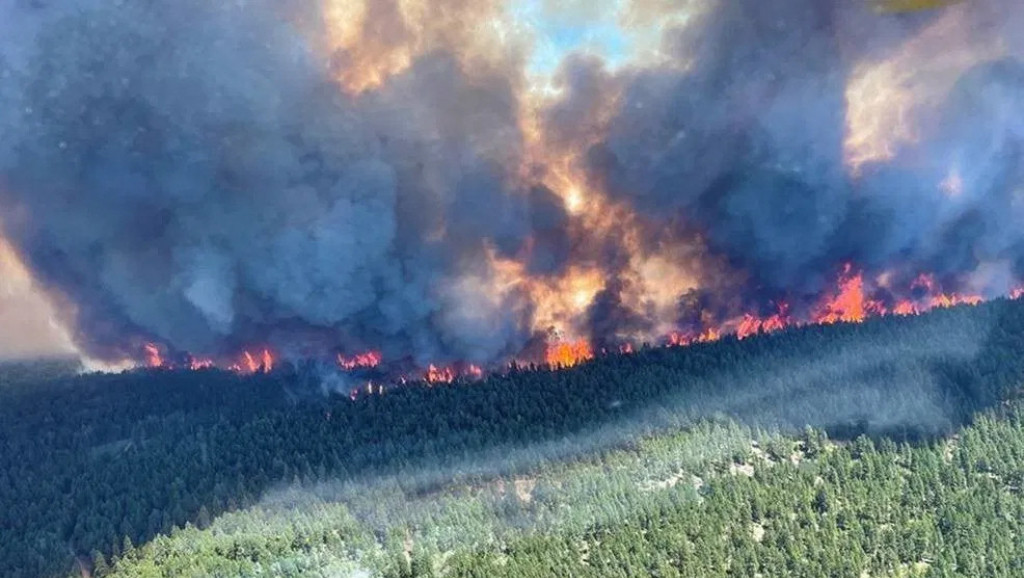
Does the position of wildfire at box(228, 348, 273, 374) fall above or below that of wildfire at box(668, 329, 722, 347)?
above

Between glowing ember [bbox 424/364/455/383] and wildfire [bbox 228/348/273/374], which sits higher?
wildfire [bbox 228/348/273/374]

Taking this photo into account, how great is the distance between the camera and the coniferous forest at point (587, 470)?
79.2 metres

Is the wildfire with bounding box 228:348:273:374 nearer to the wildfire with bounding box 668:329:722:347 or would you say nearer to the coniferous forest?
the coniferous forest

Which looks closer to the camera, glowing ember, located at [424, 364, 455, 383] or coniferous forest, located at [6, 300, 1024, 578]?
coniferous forest, located at [6, 300, 1024, 578]

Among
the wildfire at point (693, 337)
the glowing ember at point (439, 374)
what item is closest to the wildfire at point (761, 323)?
the wildfire at point (693, 337)

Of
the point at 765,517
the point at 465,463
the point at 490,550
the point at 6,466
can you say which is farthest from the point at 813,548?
the point at 6,466

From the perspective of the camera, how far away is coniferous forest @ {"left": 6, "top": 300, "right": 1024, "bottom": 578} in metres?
79.2

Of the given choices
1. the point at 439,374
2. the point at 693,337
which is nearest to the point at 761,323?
the point at 693,337

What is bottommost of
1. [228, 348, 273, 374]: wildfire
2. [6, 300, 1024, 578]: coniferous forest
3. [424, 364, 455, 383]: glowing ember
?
[6, 300, 1024, 578]: coniferous forest

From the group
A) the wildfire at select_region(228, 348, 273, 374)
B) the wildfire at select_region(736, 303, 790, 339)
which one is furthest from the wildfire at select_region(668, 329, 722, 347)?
the wildfire at select_region(228, 348, 273, 374)

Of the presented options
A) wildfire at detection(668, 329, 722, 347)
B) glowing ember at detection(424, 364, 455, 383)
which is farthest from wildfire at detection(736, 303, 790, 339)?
glowing ember at detection(424, 364, 455, 383)

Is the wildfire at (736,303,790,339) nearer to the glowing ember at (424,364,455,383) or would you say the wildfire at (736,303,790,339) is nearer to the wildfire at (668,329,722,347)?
the wildfire at (668,329,722,347)

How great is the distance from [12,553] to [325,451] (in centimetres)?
2639

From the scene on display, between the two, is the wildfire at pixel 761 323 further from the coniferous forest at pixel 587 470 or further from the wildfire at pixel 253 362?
the wildfire at pixel 253 362
